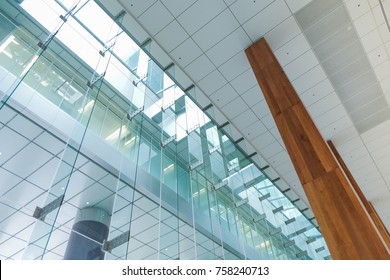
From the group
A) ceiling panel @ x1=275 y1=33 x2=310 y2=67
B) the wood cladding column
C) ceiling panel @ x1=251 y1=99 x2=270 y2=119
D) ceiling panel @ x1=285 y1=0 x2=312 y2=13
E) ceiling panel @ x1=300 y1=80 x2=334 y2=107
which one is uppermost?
ceiling panel @ x1=285 y1=0 x2=312 y2=13

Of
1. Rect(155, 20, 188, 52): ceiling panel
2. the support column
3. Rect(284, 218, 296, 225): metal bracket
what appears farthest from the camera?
Rect(284, 218, 296, 225): metal bracket

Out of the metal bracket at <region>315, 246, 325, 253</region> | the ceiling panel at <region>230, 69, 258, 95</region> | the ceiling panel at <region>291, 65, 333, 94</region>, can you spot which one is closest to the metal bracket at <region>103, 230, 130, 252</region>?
the ceiling panel at <region>230, 69, 258, 95</region>

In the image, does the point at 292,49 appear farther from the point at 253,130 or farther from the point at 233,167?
the point at 233,167

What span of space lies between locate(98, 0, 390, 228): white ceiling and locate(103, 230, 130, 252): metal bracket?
458 cm

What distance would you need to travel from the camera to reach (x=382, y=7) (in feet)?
22.2

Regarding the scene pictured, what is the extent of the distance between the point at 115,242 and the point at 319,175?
126 inches

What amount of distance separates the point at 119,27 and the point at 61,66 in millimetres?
1804

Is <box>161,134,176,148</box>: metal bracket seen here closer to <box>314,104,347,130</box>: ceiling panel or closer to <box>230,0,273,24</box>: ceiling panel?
<box>230,0,273,24</box>: ceiling panel

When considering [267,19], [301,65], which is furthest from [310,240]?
[267,19]

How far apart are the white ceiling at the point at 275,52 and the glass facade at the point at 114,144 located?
1.95 ft

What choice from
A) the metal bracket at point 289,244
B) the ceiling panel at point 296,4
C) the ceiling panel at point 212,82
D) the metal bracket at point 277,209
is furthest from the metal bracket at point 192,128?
the metal bracket at point 289,244

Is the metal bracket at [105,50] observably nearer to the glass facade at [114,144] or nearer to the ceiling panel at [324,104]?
the glass facade at [114,144]

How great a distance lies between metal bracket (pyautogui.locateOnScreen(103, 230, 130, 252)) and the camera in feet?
11.7
